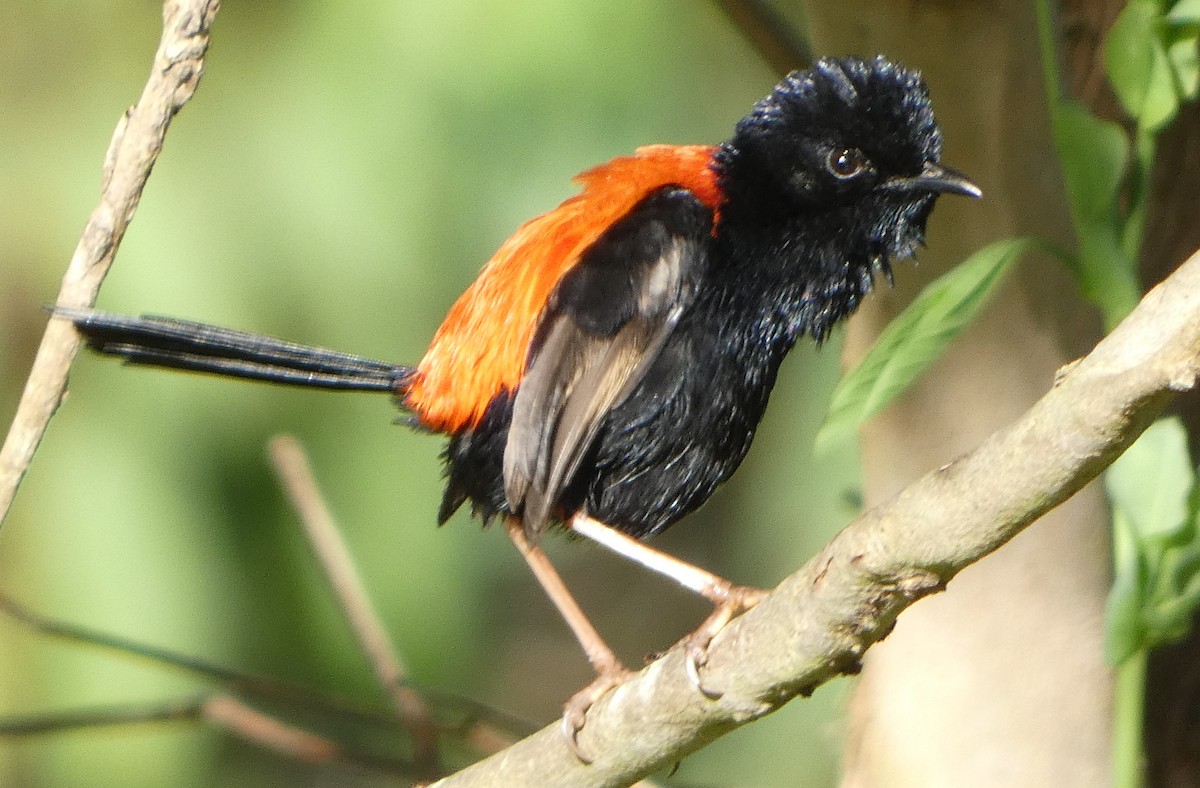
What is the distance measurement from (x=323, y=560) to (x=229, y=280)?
68 cm

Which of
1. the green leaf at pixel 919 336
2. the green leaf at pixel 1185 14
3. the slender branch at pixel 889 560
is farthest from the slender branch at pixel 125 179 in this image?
the green leaf at pixel 1185 14

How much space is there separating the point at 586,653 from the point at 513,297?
0.78 m

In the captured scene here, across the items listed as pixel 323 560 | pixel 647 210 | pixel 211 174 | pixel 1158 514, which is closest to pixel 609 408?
pixel 647 210

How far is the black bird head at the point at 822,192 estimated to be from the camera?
284 cm

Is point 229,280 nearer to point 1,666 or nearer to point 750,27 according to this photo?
point 1,666

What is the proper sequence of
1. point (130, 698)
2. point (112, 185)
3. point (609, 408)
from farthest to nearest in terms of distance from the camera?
point (130, 698), point (609, 408), point (112, 185)

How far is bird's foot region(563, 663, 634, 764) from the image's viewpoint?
2.22 meters

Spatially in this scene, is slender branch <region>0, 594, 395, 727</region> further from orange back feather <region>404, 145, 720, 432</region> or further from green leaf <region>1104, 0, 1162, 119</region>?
green leaf <region>1104, 0, 1162, 119</region>

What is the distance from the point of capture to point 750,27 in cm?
351

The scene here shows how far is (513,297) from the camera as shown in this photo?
109 inches

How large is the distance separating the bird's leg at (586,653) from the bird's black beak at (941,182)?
1091 millimetres

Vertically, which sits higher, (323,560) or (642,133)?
(642,133)

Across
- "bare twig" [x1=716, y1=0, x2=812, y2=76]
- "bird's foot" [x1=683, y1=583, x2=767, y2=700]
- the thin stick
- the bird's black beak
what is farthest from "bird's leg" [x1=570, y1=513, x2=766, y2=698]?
"bare twig" [x1=716, y1=0, x2=812, y2=76]

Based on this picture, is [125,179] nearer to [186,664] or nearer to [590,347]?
[590,347]
